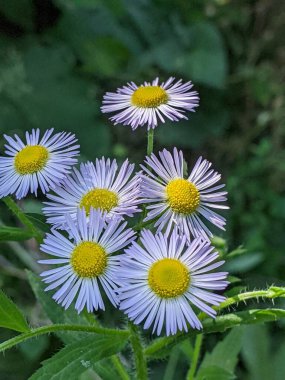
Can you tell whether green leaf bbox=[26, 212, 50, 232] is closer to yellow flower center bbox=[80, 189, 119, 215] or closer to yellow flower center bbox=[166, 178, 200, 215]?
yellow flower center bbox=[80, 189, 119, 215]

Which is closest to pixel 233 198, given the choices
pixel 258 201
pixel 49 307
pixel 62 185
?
pixel 258 201

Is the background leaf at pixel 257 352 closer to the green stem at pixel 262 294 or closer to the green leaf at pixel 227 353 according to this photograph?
the green leaf at pixel 227 353

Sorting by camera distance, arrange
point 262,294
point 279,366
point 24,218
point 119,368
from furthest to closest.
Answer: point 279,366 → point 119,368 → point 24,218 → point 262,294

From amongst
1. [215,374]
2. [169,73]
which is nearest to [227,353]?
[215,374]

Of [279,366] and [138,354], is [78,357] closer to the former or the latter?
[138,354]

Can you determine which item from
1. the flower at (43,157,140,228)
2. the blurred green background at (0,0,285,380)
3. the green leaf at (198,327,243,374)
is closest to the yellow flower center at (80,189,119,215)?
the flower at (43,157,140,228)

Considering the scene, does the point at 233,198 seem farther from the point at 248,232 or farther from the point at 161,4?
the point at 161,4
